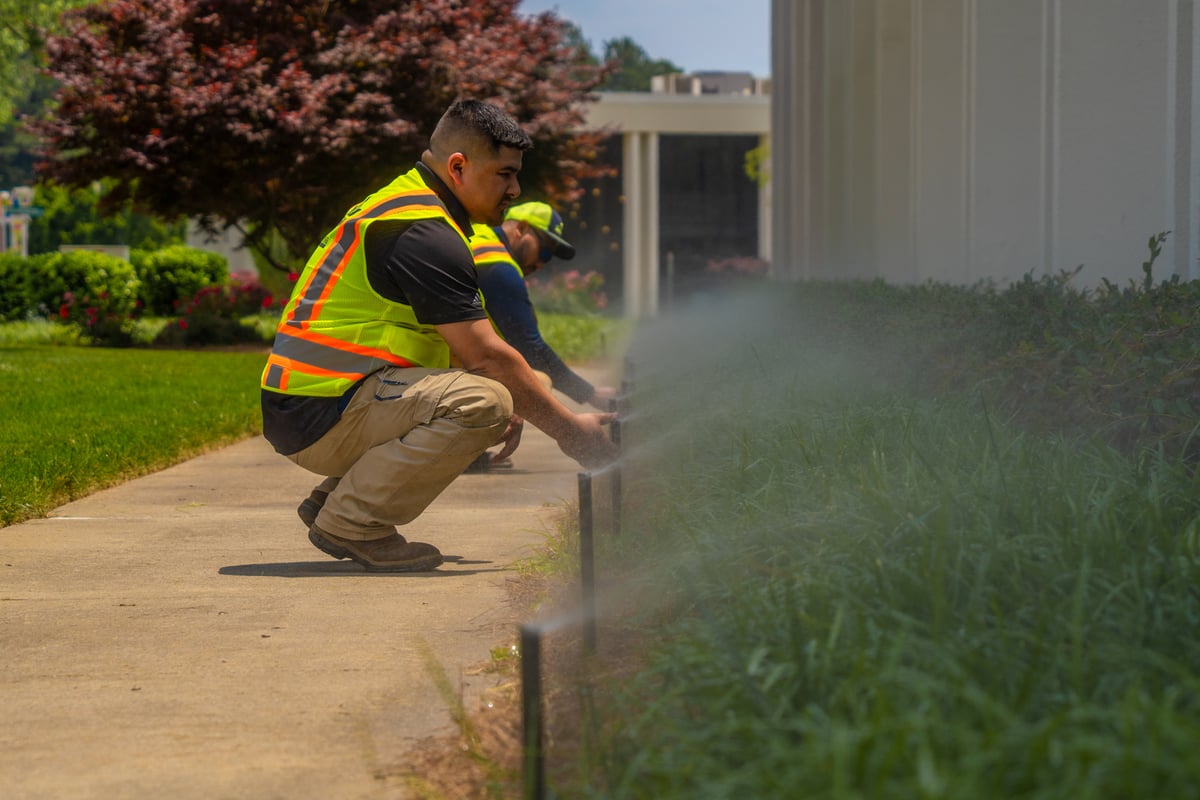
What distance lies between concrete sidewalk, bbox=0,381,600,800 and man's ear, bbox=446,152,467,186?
136cm

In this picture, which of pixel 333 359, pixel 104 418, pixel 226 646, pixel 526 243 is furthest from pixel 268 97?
pixel 226 646

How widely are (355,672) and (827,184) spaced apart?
44.4 feet

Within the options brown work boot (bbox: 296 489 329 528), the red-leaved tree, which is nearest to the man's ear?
brown work boot (bbox: 296 489 329 528)

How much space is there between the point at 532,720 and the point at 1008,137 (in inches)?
315

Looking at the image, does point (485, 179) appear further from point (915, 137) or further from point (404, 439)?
point (915, 137)

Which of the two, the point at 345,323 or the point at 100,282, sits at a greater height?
the point at 345,323

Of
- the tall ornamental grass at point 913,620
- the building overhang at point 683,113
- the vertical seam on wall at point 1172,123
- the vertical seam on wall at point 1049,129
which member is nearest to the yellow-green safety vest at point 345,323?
the tall ornamental grass at point 913,620

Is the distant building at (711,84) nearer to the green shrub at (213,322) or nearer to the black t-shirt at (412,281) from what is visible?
the green shrub at (213,322)

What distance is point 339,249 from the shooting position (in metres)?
5.22

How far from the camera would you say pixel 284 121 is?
17125 mm

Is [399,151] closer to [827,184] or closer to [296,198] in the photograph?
[296,198]

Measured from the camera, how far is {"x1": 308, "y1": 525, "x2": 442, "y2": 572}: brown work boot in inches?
208

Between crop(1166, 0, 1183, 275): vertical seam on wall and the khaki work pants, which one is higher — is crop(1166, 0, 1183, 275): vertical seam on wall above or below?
above

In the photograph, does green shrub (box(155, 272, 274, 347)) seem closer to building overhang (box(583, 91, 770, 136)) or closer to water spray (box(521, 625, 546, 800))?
building overhang (box(583, 91, 770, 136))
